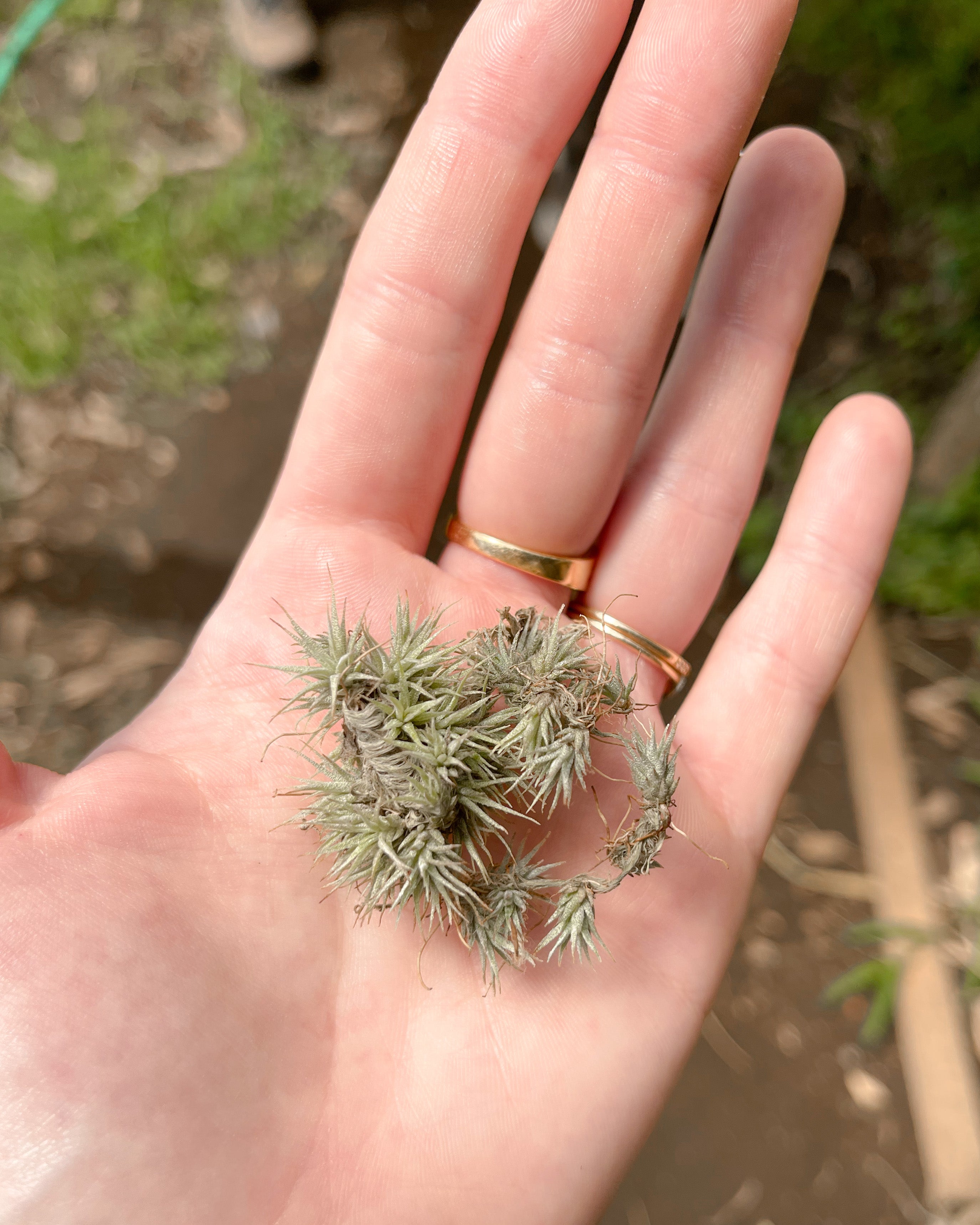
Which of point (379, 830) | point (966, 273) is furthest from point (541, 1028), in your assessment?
point (966, 273)

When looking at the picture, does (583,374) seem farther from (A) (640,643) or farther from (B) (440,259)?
(A) (640,643)

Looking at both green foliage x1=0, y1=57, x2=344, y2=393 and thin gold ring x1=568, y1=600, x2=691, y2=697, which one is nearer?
thin gold ring x1=568, y1=600, x2=691, y2=697

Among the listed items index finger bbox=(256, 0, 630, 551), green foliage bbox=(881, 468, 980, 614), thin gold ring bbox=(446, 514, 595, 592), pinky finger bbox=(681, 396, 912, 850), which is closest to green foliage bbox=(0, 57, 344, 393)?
index finger bbox=(256, 0, 630, 551)

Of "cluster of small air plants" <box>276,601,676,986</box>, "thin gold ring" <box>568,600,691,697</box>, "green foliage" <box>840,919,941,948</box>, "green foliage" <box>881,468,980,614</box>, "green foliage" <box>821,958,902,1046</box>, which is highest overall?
"green foliage" <box>881,468,980,614</box>

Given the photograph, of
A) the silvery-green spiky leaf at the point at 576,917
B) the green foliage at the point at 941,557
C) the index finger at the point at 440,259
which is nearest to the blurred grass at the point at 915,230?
the green foliage at the point at 941,557

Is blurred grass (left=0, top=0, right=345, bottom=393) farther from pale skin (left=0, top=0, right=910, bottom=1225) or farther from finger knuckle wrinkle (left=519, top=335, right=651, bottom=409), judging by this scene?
finger knuckle wrinkle (left=519, top=335, right=651, bottom=409)

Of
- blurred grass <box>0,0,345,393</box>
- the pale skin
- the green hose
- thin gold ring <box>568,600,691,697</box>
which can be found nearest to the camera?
the pale skin
